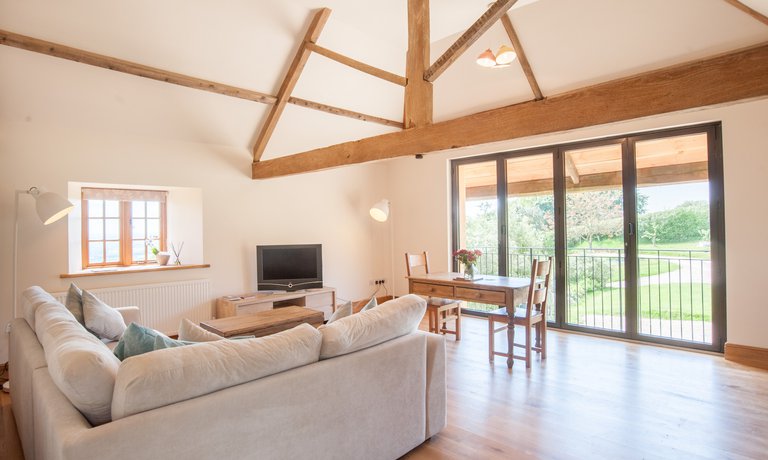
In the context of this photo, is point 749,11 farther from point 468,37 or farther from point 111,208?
point 111,208

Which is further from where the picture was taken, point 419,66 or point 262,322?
point 262,322

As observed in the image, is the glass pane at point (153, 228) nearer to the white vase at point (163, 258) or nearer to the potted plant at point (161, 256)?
the potted plant at point (161, 256)

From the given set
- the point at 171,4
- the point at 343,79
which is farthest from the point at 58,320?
the point at 343,79

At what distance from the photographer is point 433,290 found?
418 centimetres

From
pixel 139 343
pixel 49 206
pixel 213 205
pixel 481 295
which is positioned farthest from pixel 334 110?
pixel 139 343

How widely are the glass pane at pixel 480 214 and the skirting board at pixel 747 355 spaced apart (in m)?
2.49

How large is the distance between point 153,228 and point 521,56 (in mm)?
4811

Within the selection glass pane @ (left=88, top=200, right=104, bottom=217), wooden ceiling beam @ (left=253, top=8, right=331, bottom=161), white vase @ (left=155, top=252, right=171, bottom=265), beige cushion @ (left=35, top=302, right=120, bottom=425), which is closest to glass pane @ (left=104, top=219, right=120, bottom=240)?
glass pane @ (left=88, top=200, right=104, bottom=217)

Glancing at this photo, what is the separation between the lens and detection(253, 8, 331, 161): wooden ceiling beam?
169 inches

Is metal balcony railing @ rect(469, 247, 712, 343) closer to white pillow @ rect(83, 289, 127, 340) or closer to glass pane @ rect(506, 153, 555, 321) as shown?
glass pane @ rect(506, 153, 555, 321)

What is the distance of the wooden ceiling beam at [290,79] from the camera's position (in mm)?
4281

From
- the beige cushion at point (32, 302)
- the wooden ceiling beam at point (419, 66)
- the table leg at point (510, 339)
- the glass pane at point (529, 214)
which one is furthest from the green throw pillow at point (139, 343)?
the glass pane at point (529, 214)

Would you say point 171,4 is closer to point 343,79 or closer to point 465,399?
point 343,79

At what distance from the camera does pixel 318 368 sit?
5.99ft
